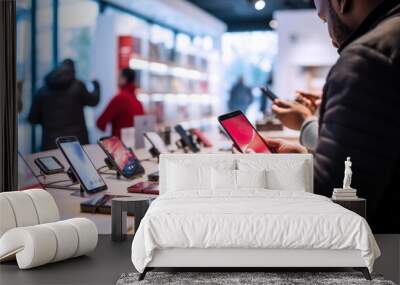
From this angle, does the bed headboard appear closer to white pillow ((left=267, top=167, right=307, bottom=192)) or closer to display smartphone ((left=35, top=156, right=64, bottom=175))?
white pillow ((left=267, top=167, right=307, bottom=192))

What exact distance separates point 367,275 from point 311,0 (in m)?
2.55

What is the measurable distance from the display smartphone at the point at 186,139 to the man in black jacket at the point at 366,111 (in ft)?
4.20

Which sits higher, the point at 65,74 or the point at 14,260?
the point at 65,74

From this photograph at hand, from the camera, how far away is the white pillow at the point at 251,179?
504cm

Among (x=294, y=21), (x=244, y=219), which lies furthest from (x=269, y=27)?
(x=244, y=219)

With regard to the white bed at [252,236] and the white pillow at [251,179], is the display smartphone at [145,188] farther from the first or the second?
the white bed at [252,236]

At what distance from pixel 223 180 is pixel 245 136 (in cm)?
61

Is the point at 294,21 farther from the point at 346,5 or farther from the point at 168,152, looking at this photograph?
the point at 168,152

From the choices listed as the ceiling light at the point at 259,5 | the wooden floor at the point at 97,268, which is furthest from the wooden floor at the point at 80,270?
the ceiling light at the point at 259,5

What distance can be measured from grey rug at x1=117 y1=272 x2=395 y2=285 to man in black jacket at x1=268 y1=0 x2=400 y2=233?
982 millimetres

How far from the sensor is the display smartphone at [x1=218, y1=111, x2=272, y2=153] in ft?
18.0

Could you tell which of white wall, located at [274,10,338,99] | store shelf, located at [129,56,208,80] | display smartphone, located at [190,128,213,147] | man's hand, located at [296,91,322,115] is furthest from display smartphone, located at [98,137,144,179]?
Answer: man's hand, located at [296,91,322,115]

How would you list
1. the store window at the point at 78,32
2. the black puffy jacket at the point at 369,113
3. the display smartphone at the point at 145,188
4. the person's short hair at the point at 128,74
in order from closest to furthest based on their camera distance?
the black puffy jacket at the point at 369,113 → the display smartphone at the point at 145,188 → the store window at the point at 78,32 → the person's short hair at the point at 128,74

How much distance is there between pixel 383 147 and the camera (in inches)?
194
